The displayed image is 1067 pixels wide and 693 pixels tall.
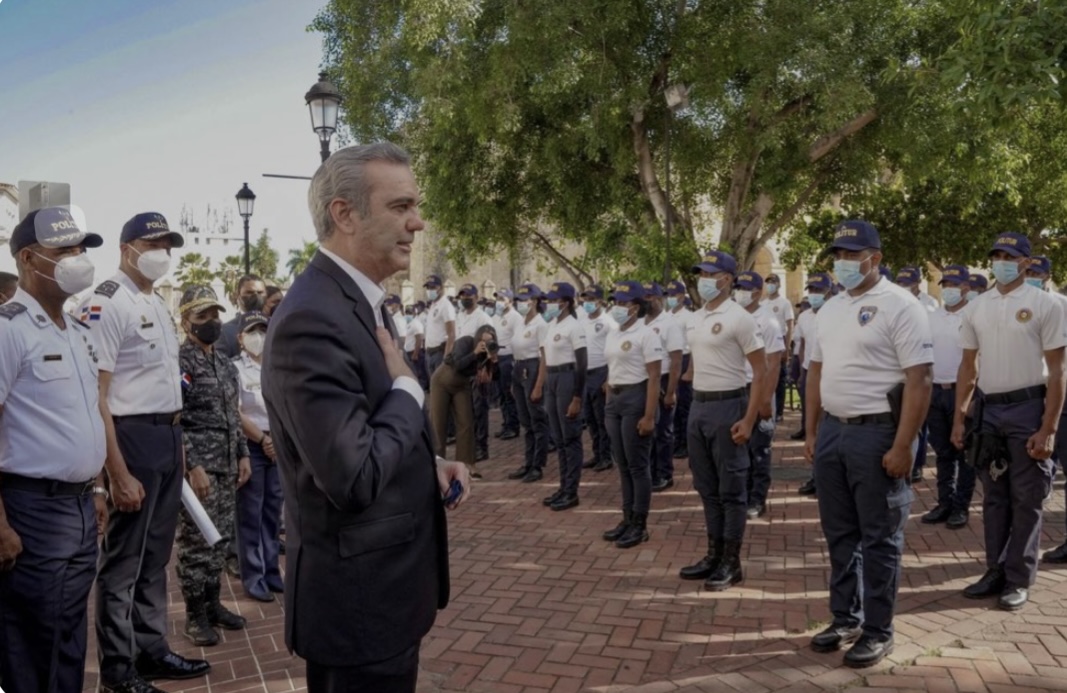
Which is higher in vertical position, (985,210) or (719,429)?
(985,210)

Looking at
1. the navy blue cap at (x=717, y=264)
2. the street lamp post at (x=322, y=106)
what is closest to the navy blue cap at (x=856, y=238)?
the navy blue cap at (x=717, y=264)

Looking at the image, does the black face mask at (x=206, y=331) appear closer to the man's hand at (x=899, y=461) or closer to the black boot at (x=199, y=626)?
the black boot at (x=199, y=626)

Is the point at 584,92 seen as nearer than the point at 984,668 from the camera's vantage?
No

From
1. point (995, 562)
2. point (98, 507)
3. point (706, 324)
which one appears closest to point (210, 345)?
point (98, 507)

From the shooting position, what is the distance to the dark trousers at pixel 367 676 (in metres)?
2.12

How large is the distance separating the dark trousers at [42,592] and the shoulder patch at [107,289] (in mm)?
1139

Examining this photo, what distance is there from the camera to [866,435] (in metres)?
4.34

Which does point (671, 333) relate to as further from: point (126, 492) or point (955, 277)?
point (126, 492)

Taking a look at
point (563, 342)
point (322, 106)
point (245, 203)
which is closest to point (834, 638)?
point (563, 342)

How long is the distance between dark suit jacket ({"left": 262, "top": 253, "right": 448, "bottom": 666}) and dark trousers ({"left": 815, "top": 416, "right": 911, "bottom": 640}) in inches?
114

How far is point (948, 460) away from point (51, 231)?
7.04 meters

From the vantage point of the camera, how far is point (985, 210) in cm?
2361

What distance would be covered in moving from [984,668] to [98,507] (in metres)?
4.34

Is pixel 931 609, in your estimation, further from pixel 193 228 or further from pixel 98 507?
pixel 193 228
